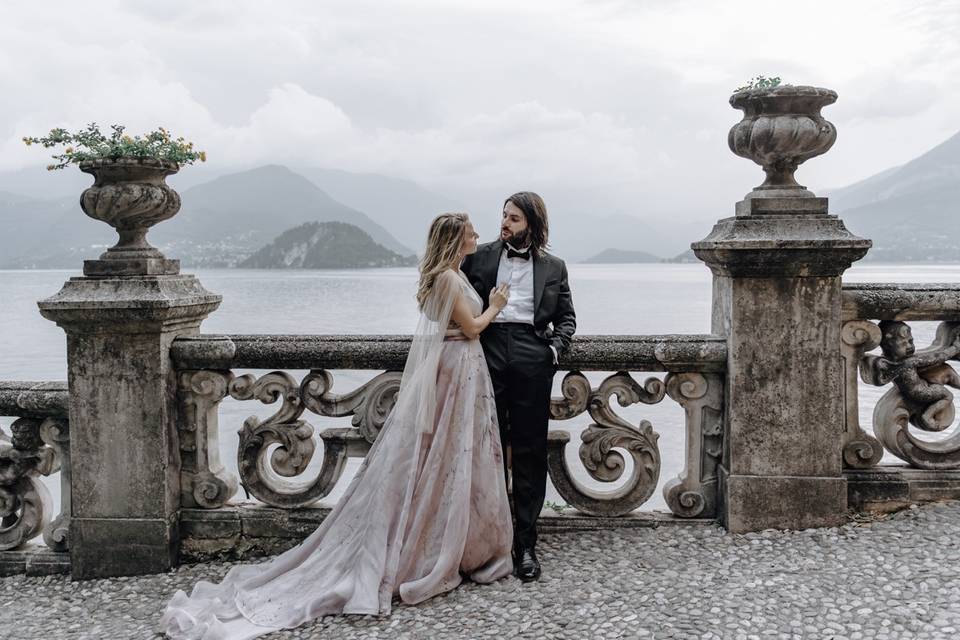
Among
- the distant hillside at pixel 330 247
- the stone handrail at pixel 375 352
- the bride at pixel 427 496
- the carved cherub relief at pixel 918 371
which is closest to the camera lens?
the bride at pixel 427 496

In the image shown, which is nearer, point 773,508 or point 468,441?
point 468,441

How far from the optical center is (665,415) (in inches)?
769

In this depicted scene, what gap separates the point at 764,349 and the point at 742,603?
1.33 meters

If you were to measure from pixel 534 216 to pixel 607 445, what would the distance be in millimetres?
1306

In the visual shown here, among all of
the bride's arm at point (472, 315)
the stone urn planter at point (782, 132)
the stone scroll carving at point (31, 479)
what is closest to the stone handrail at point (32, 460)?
the stone scroll carving at point (31, 479)

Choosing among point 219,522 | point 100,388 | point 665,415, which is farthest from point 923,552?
point 665,415

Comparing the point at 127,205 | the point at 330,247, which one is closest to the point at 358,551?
the point at 127,205

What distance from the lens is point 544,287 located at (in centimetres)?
405

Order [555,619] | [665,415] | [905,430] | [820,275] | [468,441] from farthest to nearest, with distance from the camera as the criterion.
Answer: [665,415]
[905,430]
[820,275]
[468,441]
[555,619]

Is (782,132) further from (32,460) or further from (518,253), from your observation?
(32,460)

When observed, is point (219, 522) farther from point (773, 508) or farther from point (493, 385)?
point (773, 508)

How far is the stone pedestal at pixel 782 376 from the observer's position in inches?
167

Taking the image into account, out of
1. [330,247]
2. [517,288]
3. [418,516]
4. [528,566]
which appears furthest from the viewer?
[330,247]

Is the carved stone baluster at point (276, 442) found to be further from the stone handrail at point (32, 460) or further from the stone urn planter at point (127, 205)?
the stone handrail at point (32, 460)
